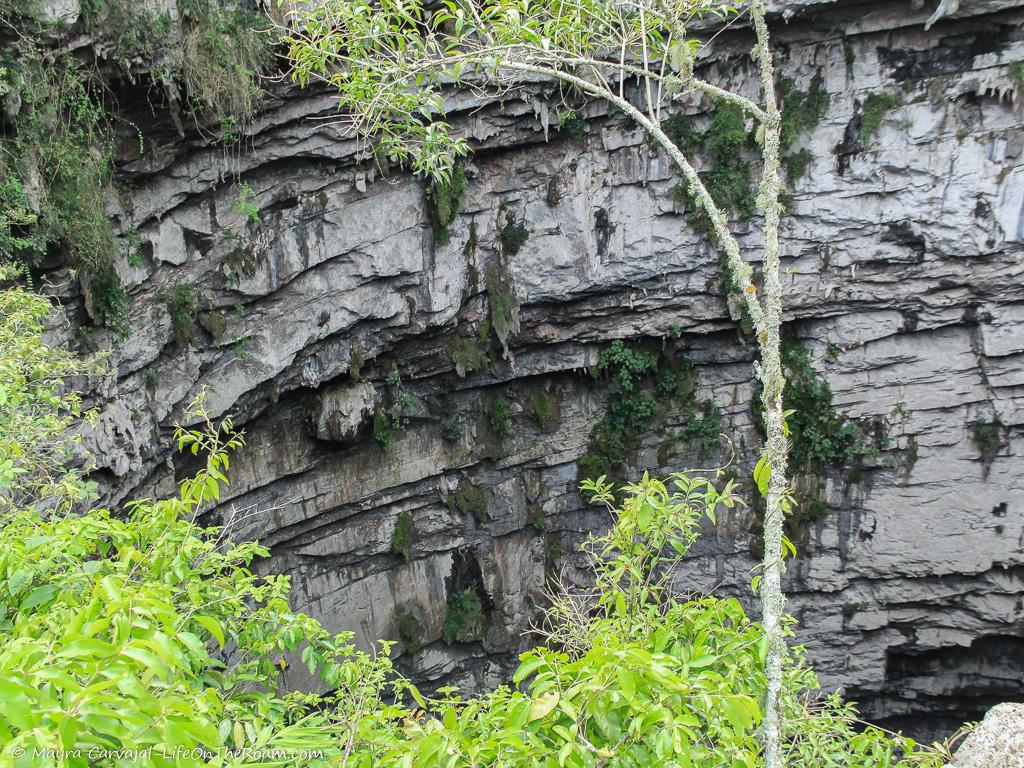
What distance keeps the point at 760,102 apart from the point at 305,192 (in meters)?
6.32

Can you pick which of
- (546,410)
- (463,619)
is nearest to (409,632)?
(463,619)

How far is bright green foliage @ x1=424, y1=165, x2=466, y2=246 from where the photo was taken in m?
8.12

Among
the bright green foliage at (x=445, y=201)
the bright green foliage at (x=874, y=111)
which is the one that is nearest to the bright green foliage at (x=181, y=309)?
the bright green foliage at (x=445, y=201)

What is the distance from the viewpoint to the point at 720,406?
9281 millimetres

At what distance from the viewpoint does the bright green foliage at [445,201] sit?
8.12 m

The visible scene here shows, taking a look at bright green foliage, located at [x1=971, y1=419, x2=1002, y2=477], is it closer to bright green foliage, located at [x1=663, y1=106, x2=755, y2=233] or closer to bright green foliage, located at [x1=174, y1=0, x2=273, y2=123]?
bright green foliage, located at [x1=663, y1=106, x2=755, y2=233]

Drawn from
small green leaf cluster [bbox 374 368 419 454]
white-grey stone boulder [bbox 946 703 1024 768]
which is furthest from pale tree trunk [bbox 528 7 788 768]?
small green leaf cluster [bbox 374 368 419 454]

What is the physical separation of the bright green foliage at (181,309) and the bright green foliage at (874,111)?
8607mm

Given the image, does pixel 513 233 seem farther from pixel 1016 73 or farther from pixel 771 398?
pixel 771 398

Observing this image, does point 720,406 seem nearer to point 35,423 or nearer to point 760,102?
point 760,102

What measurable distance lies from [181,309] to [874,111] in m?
8.87

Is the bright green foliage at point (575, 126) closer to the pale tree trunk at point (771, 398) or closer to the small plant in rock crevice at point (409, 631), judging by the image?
the pale tree trunk at point (771, 398)

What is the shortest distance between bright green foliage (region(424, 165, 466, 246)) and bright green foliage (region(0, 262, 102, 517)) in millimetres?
4745

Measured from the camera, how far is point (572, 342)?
937cm
